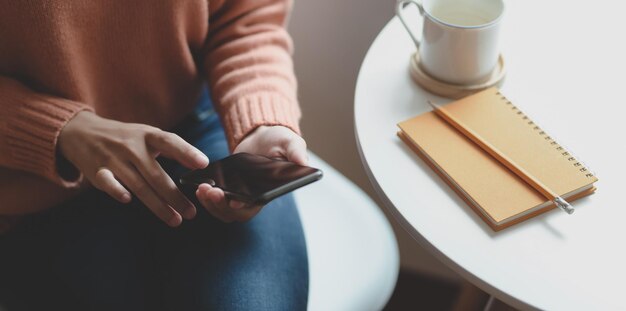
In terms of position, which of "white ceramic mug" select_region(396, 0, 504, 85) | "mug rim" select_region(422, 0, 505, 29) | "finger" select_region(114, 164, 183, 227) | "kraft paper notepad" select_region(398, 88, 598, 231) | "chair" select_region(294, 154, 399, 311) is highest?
"mug rim" select_region(422, 0, 505, 29)

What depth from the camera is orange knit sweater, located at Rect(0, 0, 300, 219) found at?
2.25ft

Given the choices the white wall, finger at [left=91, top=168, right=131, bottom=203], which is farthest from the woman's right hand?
the white wall

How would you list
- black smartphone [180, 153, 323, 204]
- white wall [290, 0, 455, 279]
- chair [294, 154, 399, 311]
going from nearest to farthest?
1. black smartphone [180, 153, 323, 204]
2. chair [294, 154, 399, 311]
3. white wall [290, 0, 455, 279]

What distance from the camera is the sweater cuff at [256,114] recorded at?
0.72 meters

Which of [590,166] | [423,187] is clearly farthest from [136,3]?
[590,166]

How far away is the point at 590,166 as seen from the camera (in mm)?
638

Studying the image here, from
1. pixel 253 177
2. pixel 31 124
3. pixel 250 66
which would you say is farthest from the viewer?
pixel 250 66

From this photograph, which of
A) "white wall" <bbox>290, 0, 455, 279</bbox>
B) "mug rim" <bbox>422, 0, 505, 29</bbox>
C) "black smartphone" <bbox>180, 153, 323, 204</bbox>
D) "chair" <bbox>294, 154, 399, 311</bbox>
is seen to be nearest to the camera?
"black smartphone" <bbox>180, 153, 323, 204</bbox>

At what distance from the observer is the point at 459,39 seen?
2.19 ft

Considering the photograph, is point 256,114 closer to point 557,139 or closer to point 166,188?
point 166,188

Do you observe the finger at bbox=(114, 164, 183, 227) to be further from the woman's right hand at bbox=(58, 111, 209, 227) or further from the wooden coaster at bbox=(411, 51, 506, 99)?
the wooden coaster at bbox=(411, 51, 506, 99)

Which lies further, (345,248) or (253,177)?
(345,248)

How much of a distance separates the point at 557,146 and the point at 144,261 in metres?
0.45

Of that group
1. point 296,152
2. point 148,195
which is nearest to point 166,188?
point 148,195
